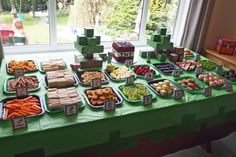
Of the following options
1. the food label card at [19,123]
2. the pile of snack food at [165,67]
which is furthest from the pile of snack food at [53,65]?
the pile of snack food at [165,67]

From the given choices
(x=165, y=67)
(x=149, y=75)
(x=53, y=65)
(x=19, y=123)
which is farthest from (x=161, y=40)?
(x=19, y=123)

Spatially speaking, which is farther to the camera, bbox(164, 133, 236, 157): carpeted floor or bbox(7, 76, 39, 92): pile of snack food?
bbox(164, 133, 236, 157): carpeted floor

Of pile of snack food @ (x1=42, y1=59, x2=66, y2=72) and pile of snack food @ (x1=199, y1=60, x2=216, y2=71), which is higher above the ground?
pile of snack food @ (x1=199, y1=60, x2=216, y2=71)

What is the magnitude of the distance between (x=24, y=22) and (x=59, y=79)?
3.58 feet

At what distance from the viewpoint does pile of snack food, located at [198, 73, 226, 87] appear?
1.78 m

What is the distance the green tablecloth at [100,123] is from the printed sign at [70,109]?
0.03 meters

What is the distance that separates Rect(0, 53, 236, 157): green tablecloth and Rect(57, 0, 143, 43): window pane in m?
0.98

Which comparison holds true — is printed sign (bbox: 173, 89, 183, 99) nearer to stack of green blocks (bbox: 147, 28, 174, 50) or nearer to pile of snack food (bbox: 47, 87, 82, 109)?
pile of snack food (bbox: 47, 87, 82, 109)

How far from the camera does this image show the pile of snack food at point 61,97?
135cm

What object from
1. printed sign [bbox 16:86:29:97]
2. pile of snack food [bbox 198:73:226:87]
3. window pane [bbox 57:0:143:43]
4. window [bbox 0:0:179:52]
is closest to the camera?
printed sign [bbox 16:86:29:97]

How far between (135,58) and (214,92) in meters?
→ 0.84

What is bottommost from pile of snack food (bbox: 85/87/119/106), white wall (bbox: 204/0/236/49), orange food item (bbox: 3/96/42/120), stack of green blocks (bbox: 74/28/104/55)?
orange food item (bbox: 3/96/42/120)

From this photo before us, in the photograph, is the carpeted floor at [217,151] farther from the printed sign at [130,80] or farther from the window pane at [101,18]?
the window pane at [101,18]

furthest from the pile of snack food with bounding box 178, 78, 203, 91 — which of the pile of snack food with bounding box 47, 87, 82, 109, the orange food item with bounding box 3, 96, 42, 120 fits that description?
the orange food item with bounding box 3, 96, 42, 120
